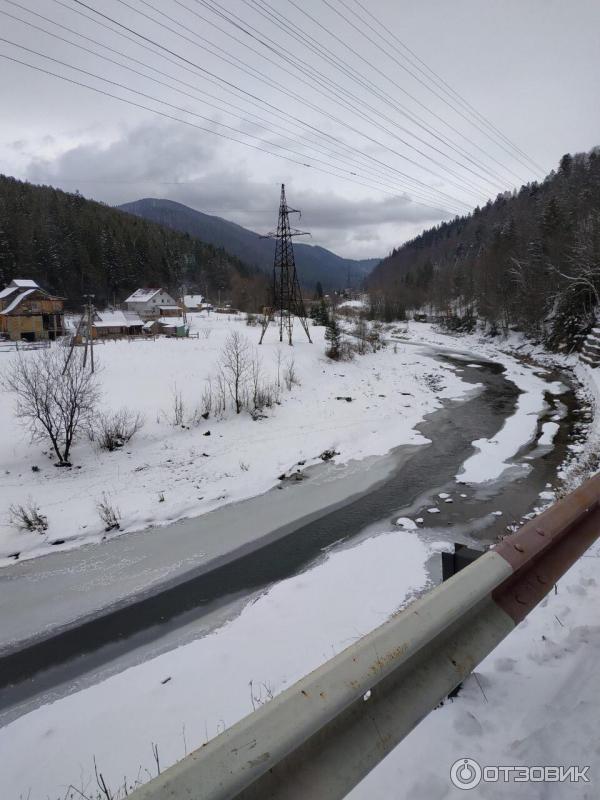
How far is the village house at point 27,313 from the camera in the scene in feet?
143

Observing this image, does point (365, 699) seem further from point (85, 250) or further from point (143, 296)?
point (85, 250)

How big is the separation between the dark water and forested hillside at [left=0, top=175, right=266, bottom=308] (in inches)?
2748

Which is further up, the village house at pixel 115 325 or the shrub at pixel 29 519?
the village house at pixel 115 325

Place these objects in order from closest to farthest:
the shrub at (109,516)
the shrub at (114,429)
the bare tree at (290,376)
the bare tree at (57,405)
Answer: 1. the shrub at (109,516)
2. the bare tree at (57,405)
3. the shrub at (114,429)
4. the bare tree at (290,376)

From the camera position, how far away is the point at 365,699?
1.59 meters

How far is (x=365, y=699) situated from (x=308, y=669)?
15.7 feet

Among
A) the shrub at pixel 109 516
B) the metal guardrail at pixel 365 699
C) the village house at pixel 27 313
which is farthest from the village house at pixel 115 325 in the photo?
the metal guardrail at pixel 365 699

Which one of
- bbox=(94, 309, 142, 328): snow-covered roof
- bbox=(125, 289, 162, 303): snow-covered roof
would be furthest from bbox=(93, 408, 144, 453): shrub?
bbox=(125, 289, 162, 303): snow-covered roof

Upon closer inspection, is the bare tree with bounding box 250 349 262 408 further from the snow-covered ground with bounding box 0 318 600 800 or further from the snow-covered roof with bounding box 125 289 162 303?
the snow-covered roof with bounding box 125 289 162 303

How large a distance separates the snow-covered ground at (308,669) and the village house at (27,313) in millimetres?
36164

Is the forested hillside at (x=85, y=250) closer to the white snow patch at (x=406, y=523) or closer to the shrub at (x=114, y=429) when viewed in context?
the shrub at (x=114, y=429)

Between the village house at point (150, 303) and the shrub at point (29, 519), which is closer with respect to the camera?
the shrub at point (29, 519)

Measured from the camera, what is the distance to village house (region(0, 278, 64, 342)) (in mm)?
43688

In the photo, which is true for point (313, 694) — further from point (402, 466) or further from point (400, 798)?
point (402, 466)
